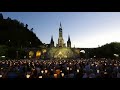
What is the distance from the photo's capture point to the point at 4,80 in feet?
28.2

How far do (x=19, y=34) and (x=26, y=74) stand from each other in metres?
3.98

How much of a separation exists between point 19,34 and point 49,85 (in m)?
5.08
